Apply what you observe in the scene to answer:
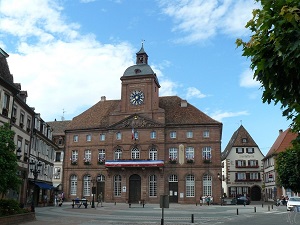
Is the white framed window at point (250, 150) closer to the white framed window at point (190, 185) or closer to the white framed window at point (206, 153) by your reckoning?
the white framed window at point (206, 153)

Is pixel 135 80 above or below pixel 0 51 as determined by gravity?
above

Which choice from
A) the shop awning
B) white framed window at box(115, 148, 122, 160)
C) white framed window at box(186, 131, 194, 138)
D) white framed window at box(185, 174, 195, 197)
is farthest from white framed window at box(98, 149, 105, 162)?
white framed window at box(186, 131, 194, 138)

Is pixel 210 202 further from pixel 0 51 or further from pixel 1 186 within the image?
pixel 1 186

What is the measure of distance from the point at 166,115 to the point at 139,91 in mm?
6048

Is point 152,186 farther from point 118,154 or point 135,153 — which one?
point 118,154

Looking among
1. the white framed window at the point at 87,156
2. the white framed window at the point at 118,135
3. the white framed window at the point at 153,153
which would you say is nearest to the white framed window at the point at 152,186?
the white framed window at the point at 153,153

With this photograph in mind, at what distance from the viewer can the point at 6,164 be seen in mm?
19047

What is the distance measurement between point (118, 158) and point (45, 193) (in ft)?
49.4

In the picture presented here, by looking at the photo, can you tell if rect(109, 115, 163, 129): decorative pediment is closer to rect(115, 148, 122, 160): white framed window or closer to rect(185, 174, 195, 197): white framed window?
rect(115, 148, 122, 160): white framed window

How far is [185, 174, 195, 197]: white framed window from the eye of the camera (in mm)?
56031

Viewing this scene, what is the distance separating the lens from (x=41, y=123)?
1764 inches

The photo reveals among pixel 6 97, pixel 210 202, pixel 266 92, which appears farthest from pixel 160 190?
pixel 266 92

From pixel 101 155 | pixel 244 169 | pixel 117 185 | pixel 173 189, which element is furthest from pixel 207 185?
pixel 244 169

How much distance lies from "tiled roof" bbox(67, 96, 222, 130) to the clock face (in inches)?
143
